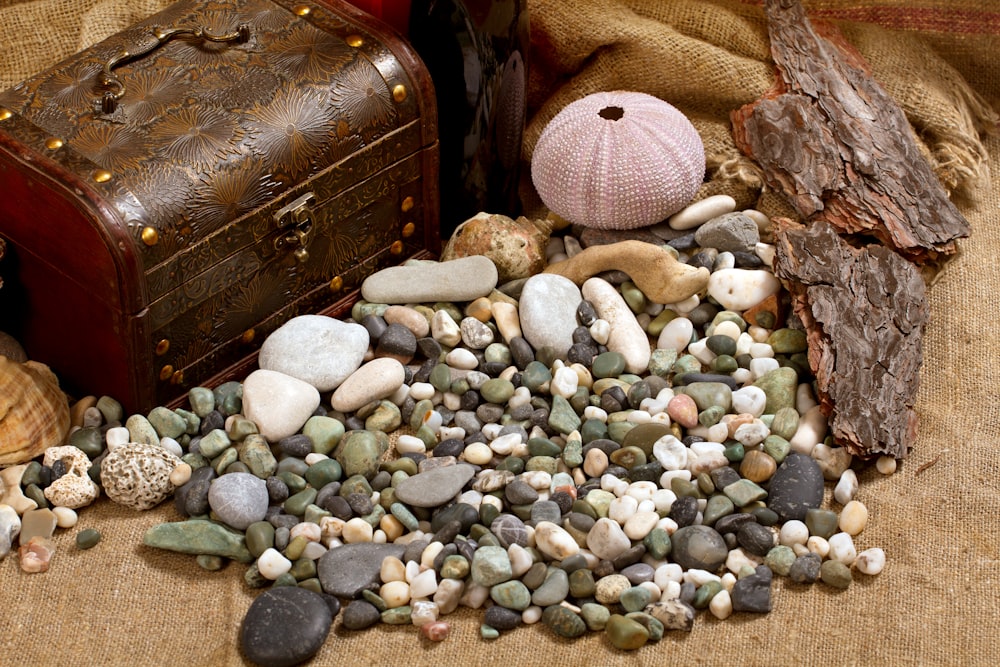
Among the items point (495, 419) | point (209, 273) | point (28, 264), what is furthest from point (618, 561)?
point (28, 264)

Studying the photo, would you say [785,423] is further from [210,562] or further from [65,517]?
[65,517]

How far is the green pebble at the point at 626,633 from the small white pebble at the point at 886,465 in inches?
20.5

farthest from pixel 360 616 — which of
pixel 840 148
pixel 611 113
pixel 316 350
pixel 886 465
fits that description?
pixel 840 148

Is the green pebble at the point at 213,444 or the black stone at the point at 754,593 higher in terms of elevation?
the black stone at the point at 754,593

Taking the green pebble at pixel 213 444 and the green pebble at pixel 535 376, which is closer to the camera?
the green pebble at pixel 213 444

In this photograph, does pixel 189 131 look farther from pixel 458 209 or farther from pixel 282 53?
pixel 458 209

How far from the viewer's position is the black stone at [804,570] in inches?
70.4

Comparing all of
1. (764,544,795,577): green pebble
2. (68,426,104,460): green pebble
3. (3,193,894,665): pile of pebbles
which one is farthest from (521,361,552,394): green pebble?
(68,426,104,460): green pebble

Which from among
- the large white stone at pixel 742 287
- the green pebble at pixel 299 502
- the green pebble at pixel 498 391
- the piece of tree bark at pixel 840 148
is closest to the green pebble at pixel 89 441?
the green pebble at pixel 299 502

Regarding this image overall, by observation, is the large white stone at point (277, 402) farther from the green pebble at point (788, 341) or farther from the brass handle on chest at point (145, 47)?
the green pebble at point (788, 341)

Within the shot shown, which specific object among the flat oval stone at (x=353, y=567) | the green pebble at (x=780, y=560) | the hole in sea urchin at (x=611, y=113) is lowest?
the flat oval stone at (x=353, y=567)

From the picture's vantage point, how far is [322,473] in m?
1.96

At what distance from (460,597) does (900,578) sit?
0.65 metres

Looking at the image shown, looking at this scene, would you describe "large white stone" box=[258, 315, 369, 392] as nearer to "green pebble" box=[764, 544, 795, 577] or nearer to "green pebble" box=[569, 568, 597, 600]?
"green pebble" box=[569, 568, 597, 600]
